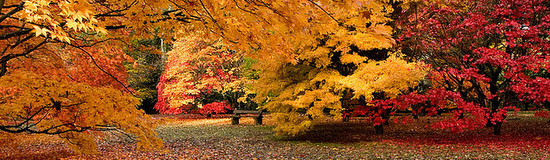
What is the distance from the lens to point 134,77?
27.2 metres

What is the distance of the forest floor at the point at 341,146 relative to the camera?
26.7 ft

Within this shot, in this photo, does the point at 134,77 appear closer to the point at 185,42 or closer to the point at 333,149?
the point at 185,42

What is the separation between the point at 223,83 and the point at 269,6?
1844 cm

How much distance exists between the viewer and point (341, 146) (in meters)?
10.1

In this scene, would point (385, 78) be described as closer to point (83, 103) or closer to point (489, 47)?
point (489, 47)

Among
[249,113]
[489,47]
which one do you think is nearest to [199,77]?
[249,113]

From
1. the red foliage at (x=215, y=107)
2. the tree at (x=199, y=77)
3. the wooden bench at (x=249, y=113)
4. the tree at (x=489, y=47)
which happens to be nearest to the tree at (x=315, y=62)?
the tree at (x=489, y=47)

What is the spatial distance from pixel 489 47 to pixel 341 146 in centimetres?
578

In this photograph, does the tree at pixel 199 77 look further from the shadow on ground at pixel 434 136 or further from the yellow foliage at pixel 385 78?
the yellow foliage at pixel 385 78

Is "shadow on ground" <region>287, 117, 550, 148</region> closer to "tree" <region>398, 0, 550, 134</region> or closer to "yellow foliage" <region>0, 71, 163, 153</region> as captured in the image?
"tree" <region>398, 0, 550, 134</region>

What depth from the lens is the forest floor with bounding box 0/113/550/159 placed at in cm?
814

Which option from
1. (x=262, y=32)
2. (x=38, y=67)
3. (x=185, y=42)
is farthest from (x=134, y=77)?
(x=262, y=32)

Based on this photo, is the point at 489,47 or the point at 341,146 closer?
the point at 341,146

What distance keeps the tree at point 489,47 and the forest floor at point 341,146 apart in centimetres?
72
